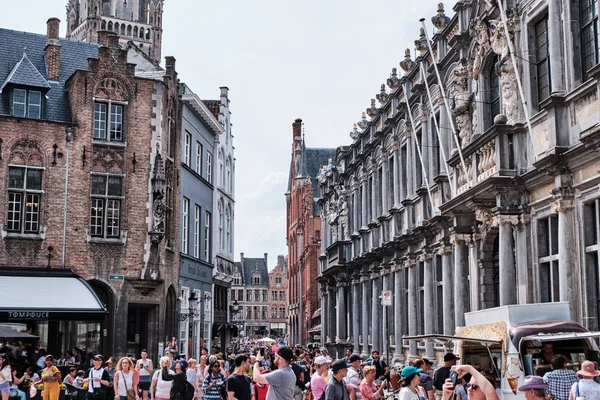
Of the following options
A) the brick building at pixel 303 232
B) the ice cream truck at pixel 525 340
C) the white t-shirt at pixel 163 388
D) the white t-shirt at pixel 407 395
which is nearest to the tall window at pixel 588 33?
the ice cream truck at pixel 525 340

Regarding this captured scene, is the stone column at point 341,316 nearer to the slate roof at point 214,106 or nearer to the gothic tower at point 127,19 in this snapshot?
the slate roof at point 214,106

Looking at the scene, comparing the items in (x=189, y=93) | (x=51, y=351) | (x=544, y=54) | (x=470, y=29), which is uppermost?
(x=189, y=93)

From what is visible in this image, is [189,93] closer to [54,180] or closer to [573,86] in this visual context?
[54,180]

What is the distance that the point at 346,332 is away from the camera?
43.3 m

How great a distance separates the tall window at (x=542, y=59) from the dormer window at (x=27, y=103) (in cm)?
1932

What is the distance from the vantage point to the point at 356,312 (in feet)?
131

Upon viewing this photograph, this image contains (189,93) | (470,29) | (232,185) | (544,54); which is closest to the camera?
(544,54)

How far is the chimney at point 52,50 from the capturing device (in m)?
33.4

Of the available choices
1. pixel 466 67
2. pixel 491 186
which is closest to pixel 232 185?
pixel 466 67

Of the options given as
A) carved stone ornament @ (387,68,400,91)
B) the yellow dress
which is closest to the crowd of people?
the yellow dress

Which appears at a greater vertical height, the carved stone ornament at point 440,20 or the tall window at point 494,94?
the carved stone ornament at point 440,20

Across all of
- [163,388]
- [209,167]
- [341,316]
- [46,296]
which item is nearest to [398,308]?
[341,316]

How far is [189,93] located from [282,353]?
2998 cm

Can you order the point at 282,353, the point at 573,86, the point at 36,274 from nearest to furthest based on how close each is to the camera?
the point at 282,353 → the point at 573,86 → the point at 36,274
